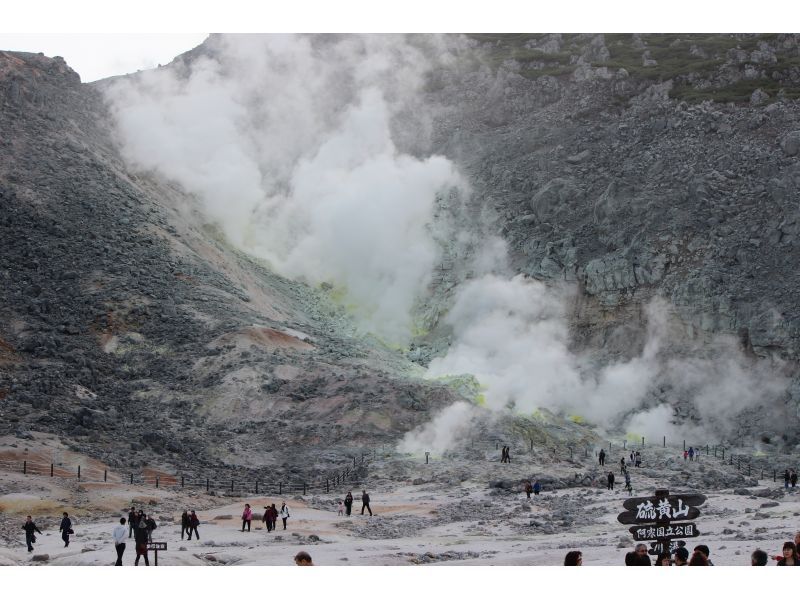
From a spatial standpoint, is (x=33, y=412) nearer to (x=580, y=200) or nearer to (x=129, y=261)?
(x=129, y=261)

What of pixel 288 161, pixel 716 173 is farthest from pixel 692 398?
pixel 288 161

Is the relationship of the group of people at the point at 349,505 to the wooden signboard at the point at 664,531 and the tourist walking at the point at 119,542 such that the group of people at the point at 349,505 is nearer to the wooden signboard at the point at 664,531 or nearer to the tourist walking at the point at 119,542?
the tourist walking at the point at 119,542

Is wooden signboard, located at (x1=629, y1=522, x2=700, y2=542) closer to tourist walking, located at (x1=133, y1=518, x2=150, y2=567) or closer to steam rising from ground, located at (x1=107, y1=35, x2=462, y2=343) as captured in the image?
tourist walking, located at (x1=133, y1=518, x2=150, y2=567)

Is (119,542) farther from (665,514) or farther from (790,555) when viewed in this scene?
(790,555)

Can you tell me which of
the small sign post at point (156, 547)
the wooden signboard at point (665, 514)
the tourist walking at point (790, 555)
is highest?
the wooden signboard at point (665, 514)

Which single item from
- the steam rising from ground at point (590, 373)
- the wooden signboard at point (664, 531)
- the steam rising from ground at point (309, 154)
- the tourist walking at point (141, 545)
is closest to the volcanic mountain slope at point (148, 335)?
the steam rising from ground at point (309, 154)

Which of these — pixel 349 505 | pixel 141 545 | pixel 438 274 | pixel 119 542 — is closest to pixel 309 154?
pixel 438 274
